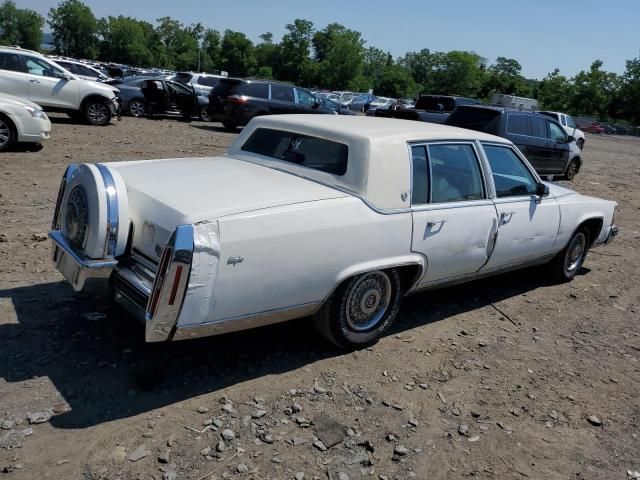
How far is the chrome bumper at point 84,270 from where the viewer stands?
135 inches

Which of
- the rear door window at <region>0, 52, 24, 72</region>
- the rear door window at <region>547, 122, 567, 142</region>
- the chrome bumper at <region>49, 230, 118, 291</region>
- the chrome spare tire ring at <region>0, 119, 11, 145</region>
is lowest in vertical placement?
the chrome spare tire ring at <region>0, 119, 11, 145</region>

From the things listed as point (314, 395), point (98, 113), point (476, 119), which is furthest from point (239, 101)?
point (314, 395)

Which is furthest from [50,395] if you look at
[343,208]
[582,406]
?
[582,406]

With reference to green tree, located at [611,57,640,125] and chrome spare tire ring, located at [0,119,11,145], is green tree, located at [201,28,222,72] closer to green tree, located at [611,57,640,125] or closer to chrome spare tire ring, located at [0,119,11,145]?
green tree, located at [611,57,640,125]

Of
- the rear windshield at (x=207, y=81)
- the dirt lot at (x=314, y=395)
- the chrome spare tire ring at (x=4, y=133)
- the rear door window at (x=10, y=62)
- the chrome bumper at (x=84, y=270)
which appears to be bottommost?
the dirt lot at (x=314, y=395)

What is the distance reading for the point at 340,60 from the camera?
97.3m

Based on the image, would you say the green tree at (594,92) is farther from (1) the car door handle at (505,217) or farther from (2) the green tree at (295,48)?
(1) the car door handle at (505,217)

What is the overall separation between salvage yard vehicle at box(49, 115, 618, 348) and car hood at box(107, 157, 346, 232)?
0.03 feet

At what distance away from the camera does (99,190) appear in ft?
11.4

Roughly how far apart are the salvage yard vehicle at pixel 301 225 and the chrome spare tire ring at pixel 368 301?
0.01 meters

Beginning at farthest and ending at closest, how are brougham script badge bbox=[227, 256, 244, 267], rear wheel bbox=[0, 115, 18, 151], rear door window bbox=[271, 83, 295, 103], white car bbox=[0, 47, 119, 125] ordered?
rear door window bbox=[271, 83, 295, 103], white car bbox=[0, 47, 119, 125], rear wheel bbox=[0, 115, 18, 151], brougham script badge bbox=[227, 256, 244, 267]

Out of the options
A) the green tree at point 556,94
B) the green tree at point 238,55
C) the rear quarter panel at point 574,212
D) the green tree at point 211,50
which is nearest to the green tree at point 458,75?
the green tree at point 556,94

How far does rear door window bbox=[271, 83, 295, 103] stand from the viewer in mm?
17859

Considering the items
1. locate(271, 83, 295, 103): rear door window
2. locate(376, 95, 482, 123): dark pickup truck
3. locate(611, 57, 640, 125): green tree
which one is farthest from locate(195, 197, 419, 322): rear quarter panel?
locate(611, 57, 640, 125): green tree
